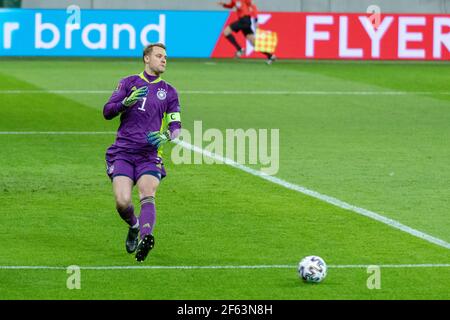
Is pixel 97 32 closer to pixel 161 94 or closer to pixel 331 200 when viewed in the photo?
pixel 331 200

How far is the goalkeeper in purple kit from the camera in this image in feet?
39.5

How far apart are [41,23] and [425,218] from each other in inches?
981

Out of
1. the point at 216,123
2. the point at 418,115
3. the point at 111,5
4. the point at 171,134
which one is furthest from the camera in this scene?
the point at 111,5

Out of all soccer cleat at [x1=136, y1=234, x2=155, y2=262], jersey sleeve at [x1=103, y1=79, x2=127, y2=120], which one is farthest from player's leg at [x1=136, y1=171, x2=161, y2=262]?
jersey sleeve at [x1=103, y1=79, x2=127, y2=120]

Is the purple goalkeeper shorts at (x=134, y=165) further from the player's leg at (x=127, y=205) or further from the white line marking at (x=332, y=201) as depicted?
the white line marking at (x=332, y=201)

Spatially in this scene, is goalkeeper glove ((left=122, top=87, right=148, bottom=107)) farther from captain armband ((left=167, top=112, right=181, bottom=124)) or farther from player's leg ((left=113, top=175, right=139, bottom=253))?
player's leg ((left=113, top=175, right=139, bottom=253))

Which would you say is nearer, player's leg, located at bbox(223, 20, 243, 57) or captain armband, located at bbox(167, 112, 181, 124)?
captain armband, located at bbox(167, 112, 181, 124)

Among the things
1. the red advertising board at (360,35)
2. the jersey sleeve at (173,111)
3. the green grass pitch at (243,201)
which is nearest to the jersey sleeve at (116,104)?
the jersey sleeve at (173,111)

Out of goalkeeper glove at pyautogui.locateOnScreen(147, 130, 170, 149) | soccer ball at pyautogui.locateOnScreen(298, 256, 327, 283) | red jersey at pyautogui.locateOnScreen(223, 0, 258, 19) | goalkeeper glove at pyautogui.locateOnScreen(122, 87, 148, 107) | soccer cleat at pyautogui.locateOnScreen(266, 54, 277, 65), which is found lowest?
soccer ball at pyautogui.locateOnScreen(298, 256, 327, 283)

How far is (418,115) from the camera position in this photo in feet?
82.0

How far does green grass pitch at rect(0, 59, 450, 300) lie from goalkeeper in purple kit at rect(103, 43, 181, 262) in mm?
578
